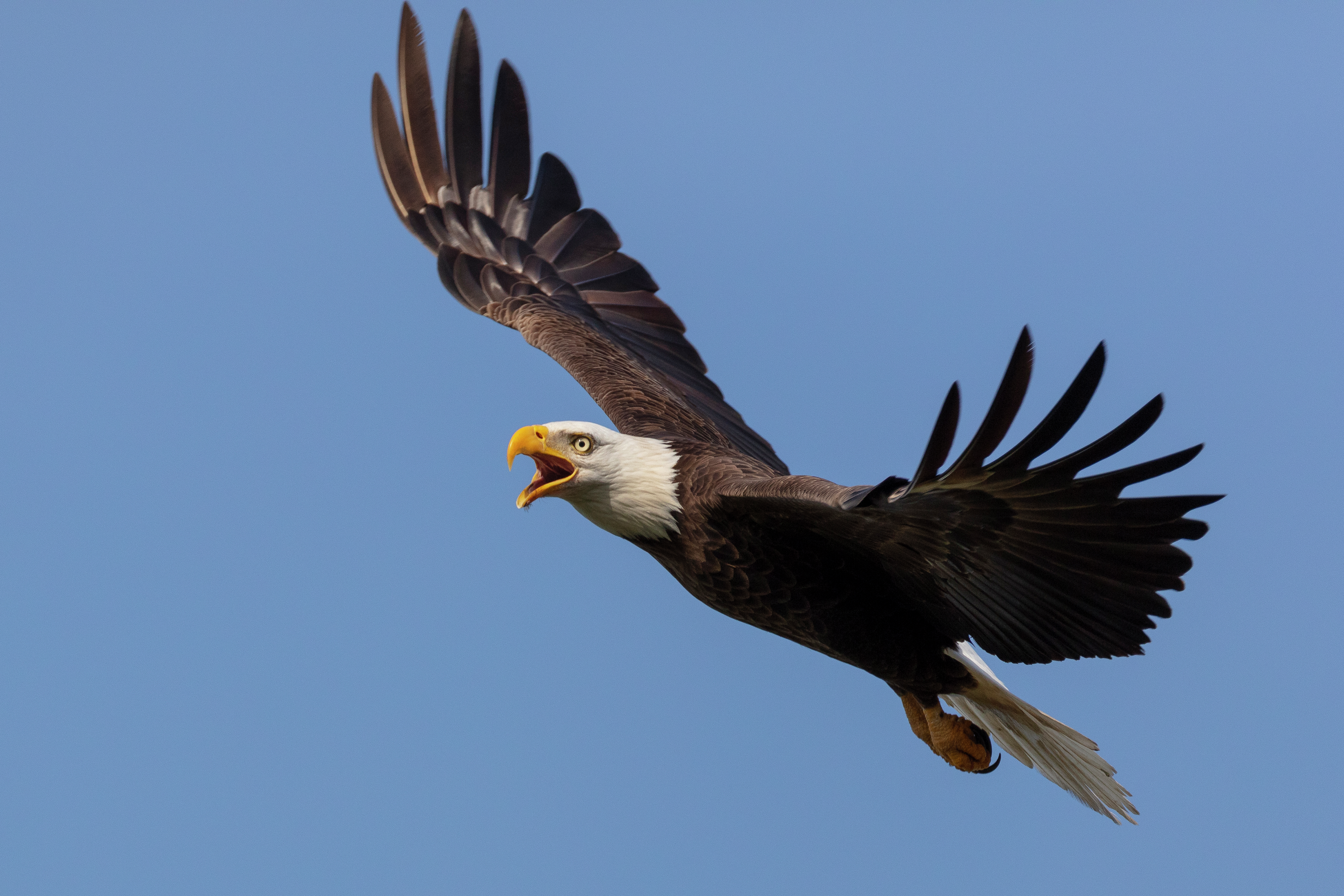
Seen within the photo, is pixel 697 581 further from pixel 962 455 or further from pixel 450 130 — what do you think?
pixel 450 130

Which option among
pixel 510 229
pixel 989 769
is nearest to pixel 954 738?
pixel 989 769

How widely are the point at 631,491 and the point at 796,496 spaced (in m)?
0.95

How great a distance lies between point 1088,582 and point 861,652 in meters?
1.07

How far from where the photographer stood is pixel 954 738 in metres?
5.93

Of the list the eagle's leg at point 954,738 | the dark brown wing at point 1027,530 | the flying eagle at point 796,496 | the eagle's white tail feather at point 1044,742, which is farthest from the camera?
the eagle's leg at point 954,738

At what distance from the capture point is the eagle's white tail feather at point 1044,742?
18.4ft

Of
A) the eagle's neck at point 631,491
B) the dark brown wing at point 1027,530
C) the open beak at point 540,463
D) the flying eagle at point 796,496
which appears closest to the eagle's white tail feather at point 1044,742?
the flying eagle at point 796,496

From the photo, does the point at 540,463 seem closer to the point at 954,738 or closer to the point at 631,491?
the point at 631,491

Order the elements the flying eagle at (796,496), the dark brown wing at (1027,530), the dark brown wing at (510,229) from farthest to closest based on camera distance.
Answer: the dark brown wing at (510,229) → the flying eagle at (796,496) → the dark brown wing at (1027,530)

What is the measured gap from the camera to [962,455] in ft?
13.3

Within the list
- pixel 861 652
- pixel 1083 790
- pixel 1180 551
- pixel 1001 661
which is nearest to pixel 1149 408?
pixel 1180 551

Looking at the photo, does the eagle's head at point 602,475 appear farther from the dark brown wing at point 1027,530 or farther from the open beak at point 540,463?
the dark brown wing at point 1027,530

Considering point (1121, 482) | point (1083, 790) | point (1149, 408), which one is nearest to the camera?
point (1149, 408)

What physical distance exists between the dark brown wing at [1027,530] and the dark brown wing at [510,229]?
2458 mm
